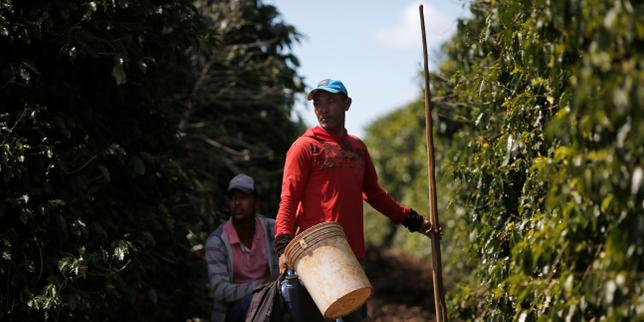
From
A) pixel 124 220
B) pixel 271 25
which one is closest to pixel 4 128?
pixel 124 220

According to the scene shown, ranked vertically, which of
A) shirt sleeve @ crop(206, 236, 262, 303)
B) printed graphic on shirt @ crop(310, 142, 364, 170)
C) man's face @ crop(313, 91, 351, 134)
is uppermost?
man's face @ crop(313, 91, 351, 134)

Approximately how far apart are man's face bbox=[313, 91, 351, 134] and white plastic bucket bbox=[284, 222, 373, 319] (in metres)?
0.71

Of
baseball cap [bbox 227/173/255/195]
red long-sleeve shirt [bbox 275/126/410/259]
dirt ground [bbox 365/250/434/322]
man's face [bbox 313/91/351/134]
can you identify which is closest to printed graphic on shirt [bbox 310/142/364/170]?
red long-sleeve shirt [bbox 275/126/410/259]

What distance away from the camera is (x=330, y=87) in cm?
520

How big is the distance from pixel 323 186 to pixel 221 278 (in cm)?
121

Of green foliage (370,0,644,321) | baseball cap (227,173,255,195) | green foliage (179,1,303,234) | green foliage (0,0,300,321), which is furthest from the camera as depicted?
green foliage (179,1,303,234)

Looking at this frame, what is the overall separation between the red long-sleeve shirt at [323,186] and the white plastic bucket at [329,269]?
0.28 m

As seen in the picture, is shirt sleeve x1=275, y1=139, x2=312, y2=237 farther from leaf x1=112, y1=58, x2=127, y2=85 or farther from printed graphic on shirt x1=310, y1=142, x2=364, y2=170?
leaf x1=112, y1=58, x2=127, y2=85

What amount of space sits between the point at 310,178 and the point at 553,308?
183 cm

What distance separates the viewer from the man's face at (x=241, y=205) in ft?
20.0

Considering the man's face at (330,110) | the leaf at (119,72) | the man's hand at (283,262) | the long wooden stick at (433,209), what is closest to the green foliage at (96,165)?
the leaf at (119,72)

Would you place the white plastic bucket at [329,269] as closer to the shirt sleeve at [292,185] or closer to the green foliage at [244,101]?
the shirt sleeve at [292,185]

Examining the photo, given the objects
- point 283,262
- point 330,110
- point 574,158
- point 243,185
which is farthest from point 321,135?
point 574,158

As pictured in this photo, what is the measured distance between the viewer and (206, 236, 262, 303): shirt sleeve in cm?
583
